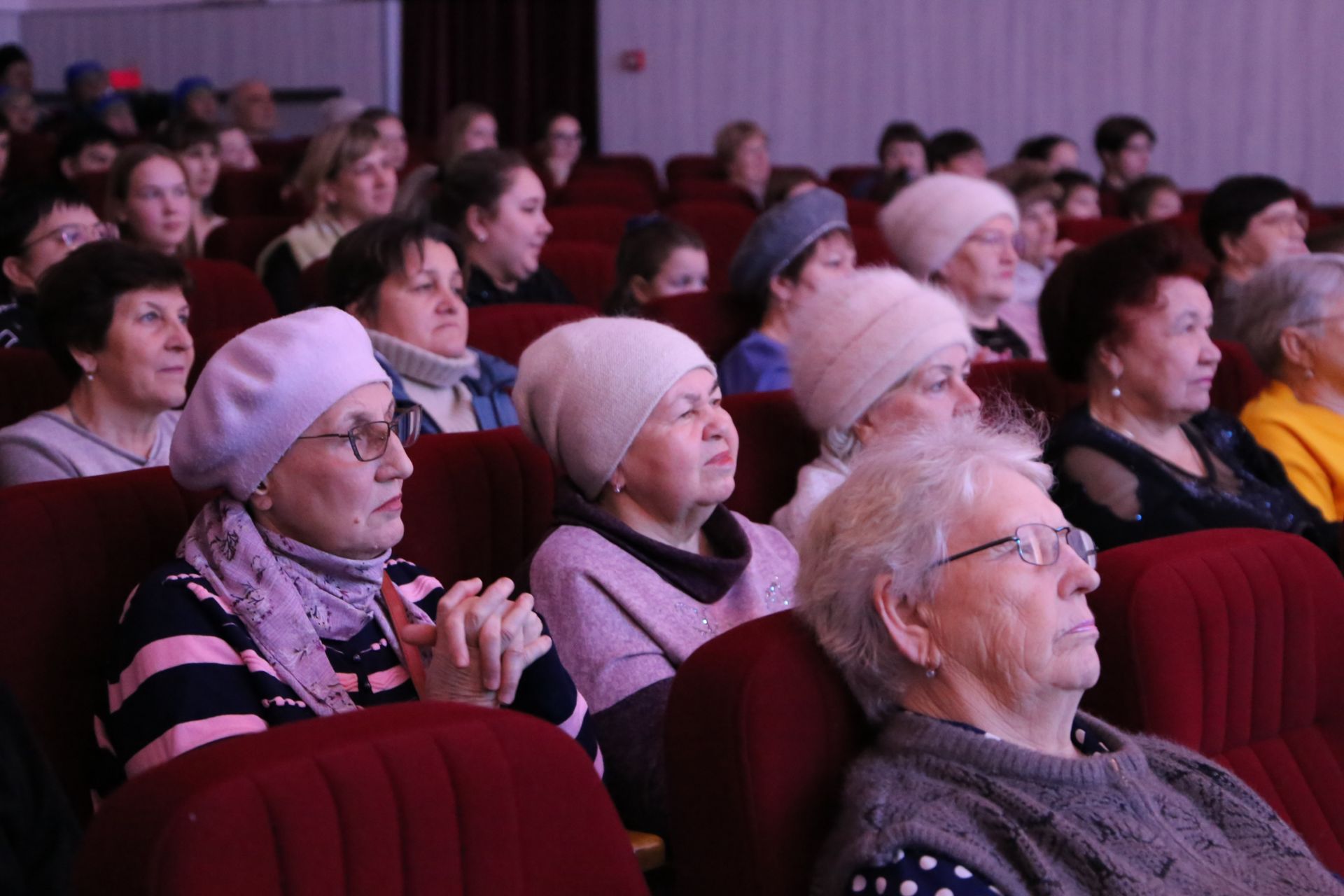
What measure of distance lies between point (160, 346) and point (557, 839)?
1809 mm

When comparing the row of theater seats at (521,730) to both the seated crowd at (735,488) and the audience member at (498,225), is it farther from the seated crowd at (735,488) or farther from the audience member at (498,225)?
the audience member at (498,225)

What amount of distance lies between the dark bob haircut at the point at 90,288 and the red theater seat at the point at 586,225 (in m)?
2.89

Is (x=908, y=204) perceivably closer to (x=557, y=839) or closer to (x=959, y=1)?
(x=557, y=839)

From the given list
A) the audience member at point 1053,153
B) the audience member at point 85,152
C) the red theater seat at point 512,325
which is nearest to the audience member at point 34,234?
the red theater seat at point 512,325

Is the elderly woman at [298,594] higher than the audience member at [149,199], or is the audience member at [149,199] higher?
the audience member at [149,199]

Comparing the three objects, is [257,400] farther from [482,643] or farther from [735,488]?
[735,488]

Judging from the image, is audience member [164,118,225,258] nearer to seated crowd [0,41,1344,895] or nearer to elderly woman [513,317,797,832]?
seated crowd [0,41,1344,895]

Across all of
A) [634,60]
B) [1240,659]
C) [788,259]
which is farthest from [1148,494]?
[634,60]

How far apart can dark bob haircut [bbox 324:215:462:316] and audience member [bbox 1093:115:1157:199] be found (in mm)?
5463

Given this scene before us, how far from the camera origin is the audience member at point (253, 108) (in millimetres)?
9602

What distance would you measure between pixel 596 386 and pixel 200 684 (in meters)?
0.81

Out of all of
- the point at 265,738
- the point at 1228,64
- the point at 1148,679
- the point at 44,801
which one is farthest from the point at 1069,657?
the point at 1228,64

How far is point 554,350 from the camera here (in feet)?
7.76

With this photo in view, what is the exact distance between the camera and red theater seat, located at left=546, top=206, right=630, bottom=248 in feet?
19.0
